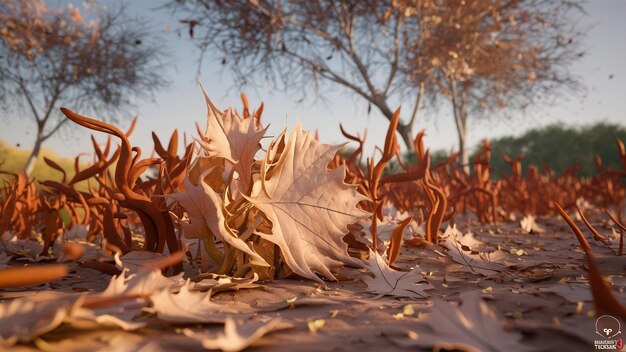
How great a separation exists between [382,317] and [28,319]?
60 centimetres

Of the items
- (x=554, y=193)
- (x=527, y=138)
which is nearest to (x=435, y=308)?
(x=554, y=193)

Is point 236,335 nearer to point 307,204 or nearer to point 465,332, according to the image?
point 465,332

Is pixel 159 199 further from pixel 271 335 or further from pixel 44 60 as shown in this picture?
pixel 44 60

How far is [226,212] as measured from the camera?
99 cm

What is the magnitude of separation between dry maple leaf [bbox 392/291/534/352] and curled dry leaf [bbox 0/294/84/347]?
50 cm

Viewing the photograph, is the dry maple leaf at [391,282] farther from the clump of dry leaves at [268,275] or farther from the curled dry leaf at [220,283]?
the curled dry leaf at [220,283]

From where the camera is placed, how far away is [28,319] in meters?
0.66

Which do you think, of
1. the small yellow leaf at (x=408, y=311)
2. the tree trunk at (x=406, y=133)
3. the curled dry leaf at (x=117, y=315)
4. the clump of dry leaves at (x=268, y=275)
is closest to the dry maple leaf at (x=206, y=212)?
the clump of dry leaves at (x=268, y=275)

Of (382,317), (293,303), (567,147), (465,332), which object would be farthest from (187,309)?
(567,147)

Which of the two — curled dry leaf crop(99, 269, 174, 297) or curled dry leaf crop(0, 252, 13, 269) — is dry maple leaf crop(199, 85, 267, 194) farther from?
curled dry leaf crop(0, 252, 13, 269)

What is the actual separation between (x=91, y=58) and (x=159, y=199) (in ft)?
39.3

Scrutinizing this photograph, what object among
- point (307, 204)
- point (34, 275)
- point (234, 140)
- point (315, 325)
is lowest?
point (315, 325)

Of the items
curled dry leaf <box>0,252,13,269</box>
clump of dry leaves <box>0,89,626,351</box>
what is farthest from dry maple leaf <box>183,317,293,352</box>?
curled dry leaf <box>0,252,13,269</box>

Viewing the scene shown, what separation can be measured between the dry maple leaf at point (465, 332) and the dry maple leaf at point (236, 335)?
20cm
